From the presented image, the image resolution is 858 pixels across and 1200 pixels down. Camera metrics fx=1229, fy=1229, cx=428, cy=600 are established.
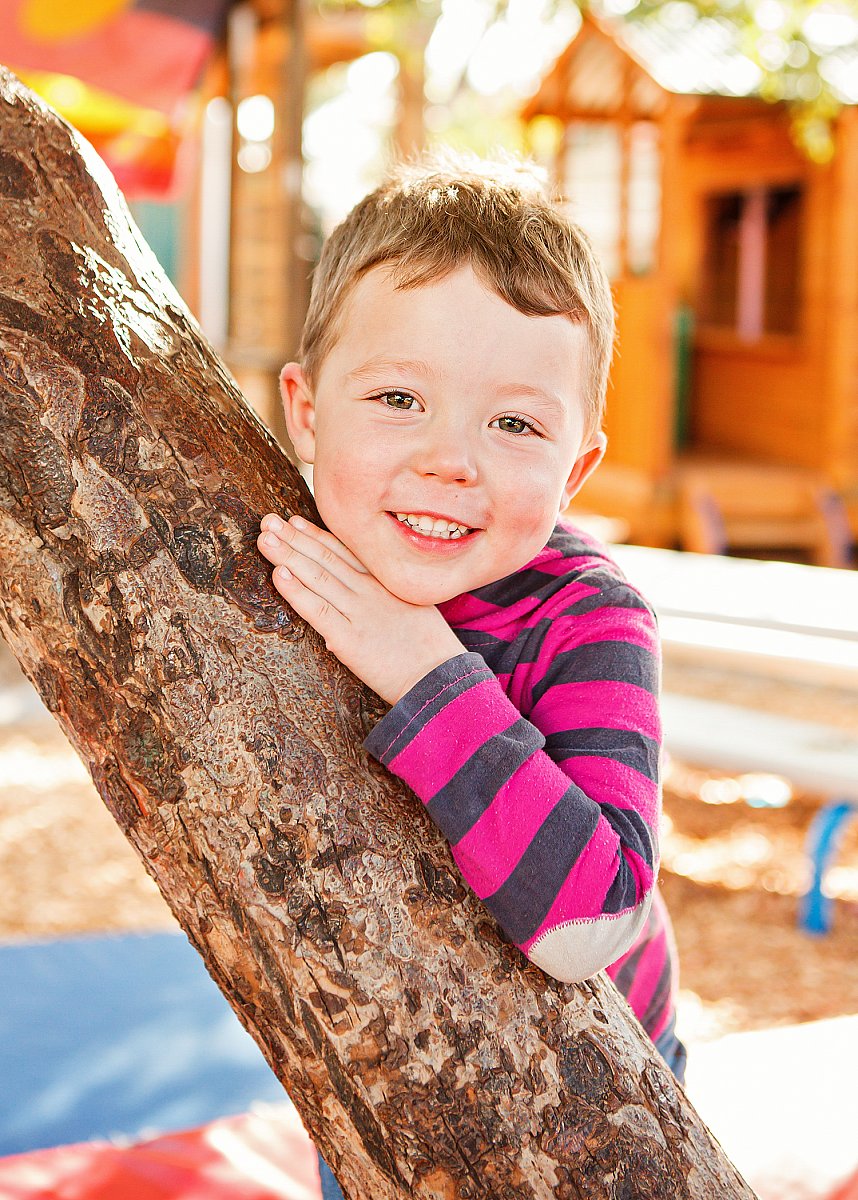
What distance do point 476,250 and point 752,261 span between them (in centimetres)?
1104

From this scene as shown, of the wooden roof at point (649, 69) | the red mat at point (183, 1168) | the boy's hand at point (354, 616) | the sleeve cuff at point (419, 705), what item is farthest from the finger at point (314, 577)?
the wooden roof at point (649, 69)

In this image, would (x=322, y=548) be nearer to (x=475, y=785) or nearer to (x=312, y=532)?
(x=312, y=532)

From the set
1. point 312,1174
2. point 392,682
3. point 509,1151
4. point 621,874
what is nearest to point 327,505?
point 392,682

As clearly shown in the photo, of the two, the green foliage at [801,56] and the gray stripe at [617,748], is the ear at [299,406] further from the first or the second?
the green foliage at [801,56]

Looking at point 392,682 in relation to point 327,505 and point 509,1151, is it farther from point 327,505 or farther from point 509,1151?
point 509,1151

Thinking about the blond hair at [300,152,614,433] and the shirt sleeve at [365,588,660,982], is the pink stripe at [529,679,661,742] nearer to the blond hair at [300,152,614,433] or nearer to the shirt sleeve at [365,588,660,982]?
the shirt sleeve at [365,588,660,982]

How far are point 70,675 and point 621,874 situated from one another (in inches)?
21.1

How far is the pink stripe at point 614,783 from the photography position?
1.15 m

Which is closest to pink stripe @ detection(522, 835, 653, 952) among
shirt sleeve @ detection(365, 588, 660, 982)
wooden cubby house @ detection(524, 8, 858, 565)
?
shirt sleeve @ detection(365, 588, 660, 982)

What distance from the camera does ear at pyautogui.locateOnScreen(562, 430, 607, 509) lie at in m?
1.39

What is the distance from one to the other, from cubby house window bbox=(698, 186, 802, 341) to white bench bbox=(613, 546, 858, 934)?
5.80 meters

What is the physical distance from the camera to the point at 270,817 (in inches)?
43.2

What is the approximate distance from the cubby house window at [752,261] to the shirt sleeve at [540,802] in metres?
10.6

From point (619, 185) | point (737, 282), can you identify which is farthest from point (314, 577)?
→ point (737, 282)
